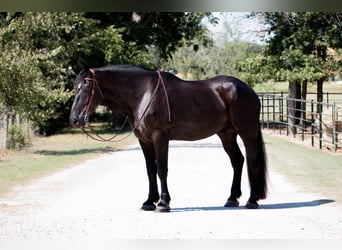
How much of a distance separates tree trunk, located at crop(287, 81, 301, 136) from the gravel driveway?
4296 millimetres

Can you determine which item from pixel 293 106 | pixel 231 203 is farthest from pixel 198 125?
pixel 293 106

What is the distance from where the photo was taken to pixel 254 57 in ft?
37.8

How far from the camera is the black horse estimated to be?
16.3ft

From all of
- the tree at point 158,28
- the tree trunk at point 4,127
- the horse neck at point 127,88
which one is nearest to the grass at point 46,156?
the tree trunk at point 4,127

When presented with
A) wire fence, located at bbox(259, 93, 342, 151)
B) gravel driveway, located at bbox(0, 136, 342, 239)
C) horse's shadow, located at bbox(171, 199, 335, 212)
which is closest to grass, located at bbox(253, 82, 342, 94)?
wire fence, located at bbox(259, 93, 342, 151)

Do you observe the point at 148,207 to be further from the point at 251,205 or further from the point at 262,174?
the point at 262,174

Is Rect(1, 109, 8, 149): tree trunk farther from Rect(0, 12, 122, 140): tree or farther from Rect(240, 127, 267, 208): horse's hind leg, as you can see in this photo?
Rect(240, 127, 267, 208): horse's hind leg

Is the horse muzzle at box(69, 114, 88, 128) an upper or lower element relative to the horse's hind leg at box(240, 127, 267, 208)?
upper

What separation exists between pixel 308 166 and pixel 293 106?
4002 millimetres

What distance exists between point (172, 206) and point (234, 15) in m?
5.40

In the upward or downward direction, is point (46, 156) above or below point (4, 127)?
below

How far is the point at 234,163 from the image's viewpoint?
17.6 feet

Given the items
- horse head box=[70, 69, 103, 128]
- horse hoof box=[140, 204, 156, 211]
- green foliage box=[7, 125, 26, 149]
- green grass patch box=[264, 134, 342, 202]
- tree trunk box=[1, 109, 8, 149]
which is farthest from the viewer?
green foliage box=[7, 125, 26, 149]

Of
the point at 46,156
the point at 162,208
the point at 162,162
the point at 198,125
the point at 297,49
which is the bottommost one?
the point at 46,156
